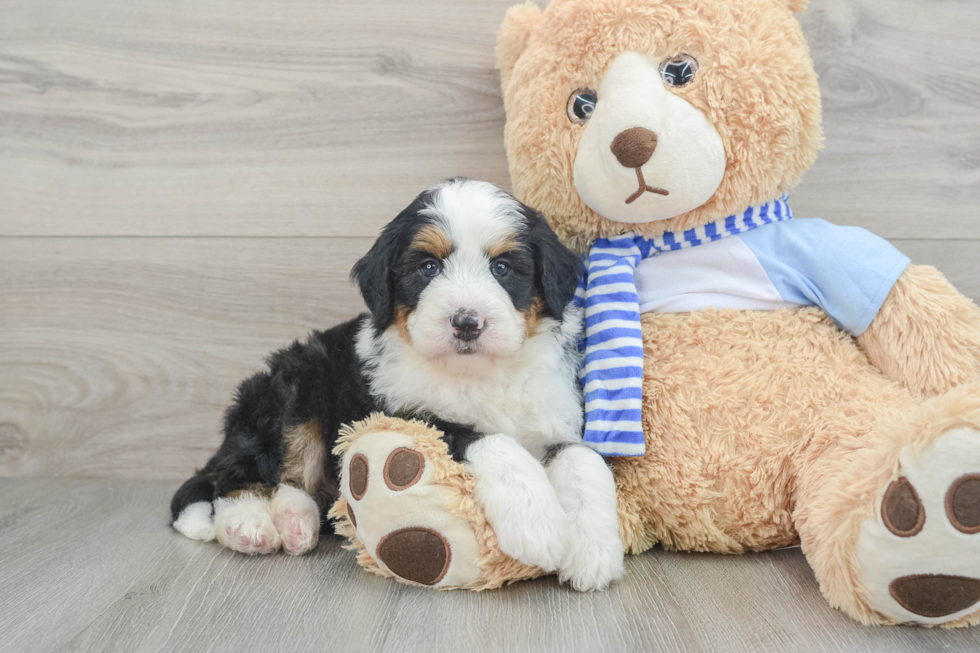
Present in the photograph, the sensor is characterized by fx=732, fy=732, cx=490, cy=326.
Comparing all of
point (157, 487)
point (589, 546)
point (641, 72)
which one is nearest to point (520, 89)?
point (641, 72)

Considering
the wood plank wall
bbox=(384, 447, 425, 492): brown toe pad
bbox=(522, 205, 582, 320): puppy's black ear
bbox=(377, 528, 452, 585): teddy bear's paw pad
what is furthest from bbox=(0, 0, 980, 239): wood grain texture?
bbox=(377, 528, 452, 585): teddy bear's paw pad

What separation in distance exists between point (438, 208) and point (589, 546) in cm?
81

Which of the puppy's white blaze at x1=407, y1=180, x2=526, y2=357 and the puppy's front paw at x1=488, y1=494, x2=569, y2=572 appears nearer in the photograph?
the puppy's front paw at x1=488, y1=494, x2=569, y2=572

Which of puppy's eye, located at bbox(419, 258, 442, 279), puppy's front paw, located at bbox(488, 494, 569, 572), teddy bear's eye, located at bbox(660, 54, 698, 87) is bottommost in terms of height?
puppy's front paw, located at bbox(488, 494, 569, 572)

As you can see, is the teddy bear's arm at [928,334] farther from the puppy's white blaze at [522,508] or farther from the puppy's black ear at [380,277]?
the puppy's black ear at [380,277]

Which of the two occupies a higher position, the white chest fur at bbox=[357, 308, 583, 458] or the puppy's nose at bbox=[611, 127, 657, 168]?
the puppy's nose at bbox=[611, 127, 657, 168]

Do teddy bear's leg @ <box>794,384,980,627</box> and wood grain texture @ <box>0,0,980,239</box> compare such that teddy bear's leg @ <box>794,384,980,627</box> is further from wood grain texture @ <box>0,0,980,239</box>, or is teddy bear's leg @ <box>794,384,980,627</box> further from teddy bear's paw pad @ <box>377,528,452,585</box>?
wood grain texture @ <box>0,0,980,239</box>

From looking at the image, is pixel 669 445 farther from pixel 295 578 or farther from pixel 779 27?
pixel 779 27

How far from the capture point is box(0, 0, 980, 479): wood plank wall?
7.41ft

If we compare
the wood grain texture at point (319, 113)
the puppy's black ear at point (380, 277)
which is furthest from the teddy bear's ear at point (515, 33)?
the puppy's black ear at point (380, 277)

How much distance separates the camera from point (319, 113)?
7.66 feet

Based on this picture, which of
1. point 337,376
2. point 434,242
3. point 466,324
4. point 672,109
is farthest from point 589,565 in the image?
point 672,109

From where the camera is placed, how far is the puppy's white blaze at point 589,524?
1479 millimetres

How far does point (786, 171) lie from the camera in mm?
1756
